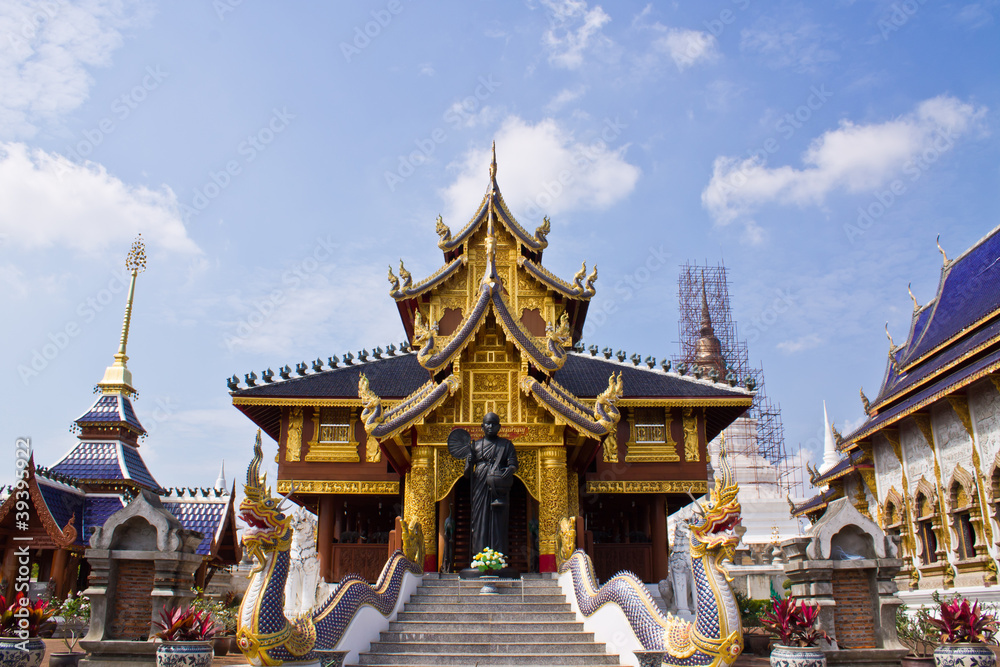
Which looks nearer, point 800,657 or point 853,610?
point 800,657

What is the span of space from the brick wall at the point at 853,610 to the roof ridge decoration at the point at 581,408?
178 inches

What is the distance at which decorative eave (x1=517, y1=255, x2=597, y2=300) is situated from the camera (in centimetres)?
1875

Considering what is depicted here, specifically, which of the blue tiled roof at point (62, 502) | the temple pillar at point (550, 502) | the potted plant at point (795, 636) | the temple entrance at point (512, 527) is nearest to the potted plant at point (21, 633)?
the temple pillar at point (550, 502)

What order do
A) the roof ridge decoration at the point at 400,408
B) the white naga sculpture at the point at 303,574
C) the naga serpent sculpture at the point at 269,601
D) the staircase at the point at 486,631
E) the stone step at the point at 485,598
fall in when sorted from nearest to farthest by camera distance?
the naga serpent sculpture at the point at 269,601 < the staircase at the point at 486,631 < the stone step at the point at 485,598 < the roof ridge decoration at the point at 400,408 < the white naga sculpture at the point at 303,574

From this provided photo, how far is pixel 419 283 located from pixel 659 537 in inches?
358

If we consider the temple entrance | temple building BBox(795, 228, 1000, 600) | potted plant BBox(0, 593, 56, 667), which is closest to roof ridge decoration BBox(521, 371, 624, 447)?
the temple entrance

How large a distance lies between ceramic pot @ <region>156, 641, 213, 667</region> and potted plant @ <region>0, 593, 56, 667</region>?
1430 mm

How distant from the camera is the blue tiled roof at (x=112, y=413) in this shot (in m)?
20.5

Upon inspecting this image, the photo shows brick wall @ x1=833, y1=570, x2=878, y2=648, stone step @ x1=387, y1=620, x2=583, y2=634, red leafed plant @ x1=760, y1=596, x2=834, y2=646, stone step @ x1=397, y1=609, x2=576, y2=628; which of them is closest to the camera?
red leafed plant @ x1=760, y1=596, x2=834, y2=646

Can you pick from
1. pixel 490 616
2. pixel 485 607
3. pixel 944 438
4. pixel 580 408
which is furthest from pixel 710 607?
pixel 944 438

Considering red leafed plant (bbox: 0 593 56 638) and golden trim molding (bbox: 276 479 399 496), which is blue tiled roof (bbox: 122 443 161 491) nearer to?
golden trim molding (bbox: 276 479 399 496)

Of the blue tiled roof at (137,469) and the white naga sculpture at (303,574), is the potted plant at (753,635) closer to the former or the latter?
the white naga sculpture at (303,574)

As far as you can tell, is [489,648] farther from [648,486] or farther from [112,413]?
[112,413]

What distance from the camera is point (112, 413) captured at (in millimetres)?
20672
